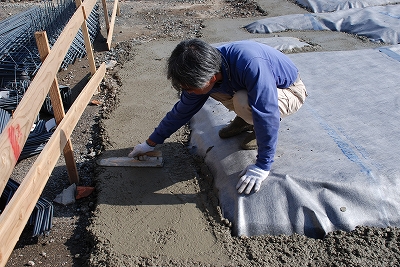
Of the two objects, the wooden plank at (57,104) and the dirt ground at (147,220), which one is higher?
the wooden plank at (57,104)

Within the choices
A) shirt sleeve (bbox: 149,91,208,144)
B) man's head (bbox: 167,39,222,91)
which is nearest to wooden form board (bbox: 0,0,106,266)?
shirt sleeve (bbox: 149,91,208,144)

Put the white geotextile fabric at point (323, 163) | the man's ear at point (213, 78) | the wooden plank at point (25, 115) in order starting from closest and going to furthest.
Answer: the wooden plank at point (25, 115)
the man's ear at point (213, 78)
the white geotextile fabric at point (323, 163)

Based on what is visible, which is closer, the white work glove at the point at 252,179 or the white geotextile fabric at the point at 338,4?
the white work glove at the point at 252,179

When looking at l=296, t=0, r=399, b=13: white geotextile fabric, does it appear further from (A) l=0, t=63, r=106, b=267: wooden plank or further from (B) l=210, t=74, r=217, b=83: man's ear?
(A) l=0, t=63, r=106, b=267: wooden plank

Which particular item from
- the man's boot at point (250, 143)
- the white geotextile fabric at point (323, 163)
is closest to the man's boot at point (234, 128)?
the white geotextile fabric at point (323, 163)

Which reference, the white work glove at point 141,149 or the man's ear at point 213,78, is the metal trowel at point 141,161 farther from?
the man's ear at point 213,78

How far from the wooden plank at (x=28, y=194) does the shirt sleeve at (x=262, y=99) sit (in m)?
1.31

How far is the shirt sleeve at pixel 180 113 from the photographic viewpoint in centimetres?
284

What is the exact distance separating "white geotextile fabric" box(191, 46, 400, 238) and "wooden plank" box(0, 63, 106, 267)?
113 cm

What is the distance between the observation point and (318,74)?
4.13m

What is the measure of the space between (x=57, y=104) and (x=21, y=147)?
816mm

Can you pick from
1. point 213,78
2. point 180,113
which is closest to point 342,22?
point 180,113

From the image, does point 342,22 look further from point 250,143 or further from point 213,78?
point 213,78

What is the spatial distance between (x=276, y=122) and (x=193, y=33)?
4.14 metres
